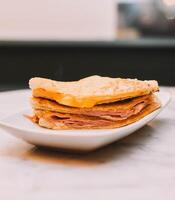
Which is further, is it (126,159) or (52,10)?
(52,10)

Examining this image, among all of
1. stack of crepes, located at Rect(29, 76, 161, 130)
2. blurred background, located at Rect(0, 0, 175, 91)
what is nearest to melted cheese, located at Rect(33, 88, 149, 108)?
stack of crepes, located at Rect(29, 76, 161, 130)

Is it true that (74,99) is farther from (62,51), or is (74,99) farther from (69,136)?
(62,51)

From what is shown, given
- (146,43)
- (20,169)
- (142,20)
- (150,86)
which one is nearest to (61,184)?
(20,169)

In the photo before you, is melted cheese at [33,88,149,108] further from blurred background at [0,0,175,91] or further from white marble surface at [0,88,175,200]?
blurred background at [0,0,175,91]

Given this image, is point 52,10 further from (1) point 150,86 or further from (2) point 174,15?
(1) point 150,86

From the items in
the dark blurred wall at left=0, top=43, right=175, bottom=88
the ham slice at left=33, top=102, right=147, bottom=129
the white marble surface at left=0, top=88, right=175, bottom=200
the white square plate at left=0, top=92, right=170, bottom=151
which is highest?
the ham slice at left=33, top=102, right=147, bottom=129

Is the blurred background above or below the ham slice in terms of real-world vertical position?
below
